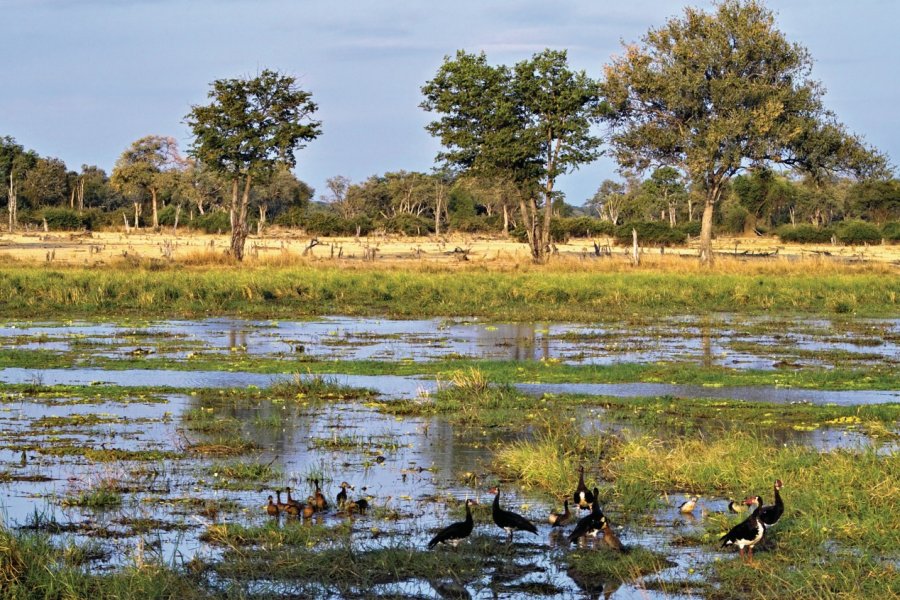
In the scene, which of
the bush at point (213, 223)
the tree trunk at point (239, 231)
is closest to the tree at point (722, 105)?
the tree trunk at point (239, 231)

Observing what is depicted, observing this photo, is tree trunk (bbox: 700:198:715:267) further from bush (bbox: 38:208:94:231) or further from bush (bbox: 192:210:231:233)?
bush (bbox: 38:208:94:231)

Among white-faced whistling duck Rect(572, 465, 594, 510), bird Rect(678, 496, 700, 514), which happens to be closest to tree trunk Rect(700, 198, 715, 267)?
bird Rect(678, 496, 700, 514)

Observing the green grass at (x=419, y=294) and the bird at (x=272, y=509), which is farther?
the green grass at (x=419, y=294)

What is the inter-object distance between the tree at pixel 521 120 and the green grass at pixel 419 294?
11.3 m

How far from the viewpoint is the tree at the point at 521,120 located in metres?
47.6

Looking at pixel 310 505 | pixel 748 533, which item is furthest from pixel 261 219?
pixel 748 533

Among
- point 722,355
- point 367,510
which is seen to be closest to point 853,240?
point 722,355

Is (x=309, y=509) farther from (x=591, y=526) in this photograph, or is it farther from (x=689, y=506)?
(x=689, y=506)

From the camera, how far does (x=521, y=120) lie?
4891 centimetres

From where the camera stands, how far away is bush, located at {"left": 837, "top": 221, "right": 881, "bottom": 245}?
247 ft

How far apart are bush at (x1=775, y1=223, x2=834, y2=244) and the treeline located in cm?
9

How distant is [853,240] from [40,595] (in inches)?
2914

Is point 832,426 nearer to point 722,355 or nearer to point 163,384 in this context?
point 722,355

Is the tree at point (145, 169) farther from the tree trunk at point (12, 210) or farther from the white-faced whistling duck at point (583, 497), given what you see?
the white-faced whistling duck at point (583, 497)
